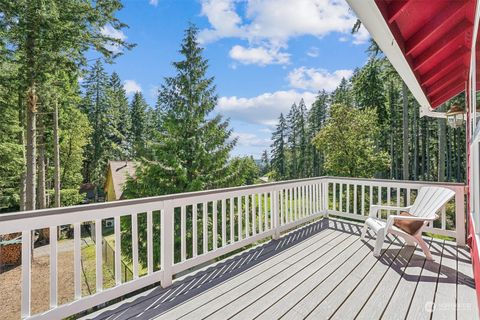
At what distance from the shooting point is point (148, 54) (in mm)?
15172

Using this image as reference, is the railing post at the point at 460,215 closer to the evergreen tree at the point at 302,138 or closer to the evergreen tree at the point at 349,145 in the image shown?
the evergreen tree at the point at 349,145

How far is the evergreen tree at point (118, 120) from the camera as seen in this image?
81.6ft

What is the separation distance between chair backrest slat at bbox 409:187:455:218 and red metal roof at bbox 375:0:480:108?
1.55 m

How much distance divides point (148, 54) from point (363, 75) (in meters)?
14.7

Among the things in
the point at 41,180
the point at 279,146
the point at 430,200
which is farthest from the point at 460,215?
the point at 279,146

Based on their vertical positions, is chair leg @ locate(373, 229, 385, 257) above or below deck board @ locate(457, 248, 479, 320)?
above

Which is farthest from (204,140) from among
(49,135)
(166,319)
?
(49,135)

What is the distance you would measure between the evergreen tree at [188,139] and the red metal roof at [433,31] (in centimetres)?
666

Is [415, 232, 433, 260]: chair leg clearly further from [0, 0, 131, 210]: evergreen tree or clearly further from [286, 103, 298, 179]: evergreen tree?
[286, 103, 298, 179]: evergreen tree

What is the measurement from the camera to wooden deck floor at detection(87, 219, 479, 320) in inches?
89.8

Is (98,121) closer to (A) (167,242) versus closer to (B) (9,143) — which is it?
(B) (9,143)

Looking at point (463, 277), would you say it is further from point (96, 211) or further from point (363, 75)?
point (363, 75)

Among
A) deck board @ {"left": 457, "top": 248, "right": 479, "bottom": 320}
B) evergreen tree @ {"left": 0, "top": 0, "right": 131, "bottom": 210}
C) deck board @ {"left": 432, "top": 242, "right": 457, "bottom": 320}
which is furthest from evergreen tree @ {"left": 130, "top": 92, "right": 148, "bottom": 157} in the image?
deck board @ {"left": 457, "top": 248, "right": 479, "bottom": 320}

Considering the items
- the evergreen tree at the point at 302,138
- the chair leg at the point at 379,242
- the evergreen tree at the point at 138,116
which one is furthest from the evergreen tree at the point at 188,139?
the evergreen tree at the point at 302,138
